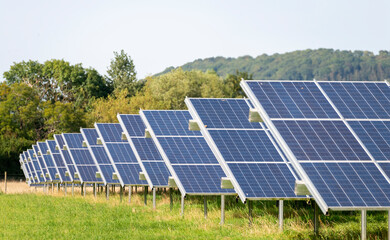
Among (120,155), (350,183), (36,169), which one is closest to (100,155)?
(120,155)

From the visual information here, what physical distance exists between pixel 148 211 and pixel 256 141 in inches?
316

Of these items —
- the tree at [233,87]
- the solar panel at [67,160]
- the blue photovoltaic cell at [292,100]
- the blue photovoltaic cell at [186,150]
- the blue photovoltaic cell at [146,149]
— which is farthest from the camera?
the tree at [233,87]

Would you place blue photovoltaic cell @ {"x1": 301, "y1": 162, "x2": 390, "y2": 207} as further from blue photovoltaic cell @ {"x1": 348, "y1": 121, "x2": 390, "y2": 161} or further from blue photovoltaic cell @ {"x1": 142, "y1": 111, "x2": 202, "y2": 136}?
blue photovoltaic cell @ {"x1": 142, "y1": 111, "x2": 202, "y2": 136}

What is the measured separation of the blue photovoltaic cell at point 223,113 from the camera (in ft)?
66.5

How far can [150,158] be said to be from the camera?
2858 cm

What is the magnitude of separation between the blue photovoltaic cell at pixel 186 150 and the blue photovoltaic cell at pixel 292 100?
290 inches

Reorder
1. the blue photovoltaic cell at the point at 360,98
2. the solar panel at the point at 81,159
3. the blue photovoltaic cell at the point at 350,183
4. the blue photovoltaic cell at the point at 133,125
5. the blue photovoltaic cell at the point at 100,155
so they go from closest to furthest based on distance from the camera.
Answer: the blue photovoltaic cell at the point at 350,183 → the blue photovoltaic cell at the point at 360,98 → the blue photovoltaic cell at the point at 133,125 → the blue photovoltaic cell at the point at 100,155 → the solar panel at the point at 81,159

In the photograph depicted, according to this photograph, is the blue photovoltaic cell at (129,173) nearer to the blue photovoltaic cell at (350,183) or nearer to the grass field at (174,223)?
the grass field at (174,223)

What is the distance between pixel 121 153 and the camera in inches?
A: 1340

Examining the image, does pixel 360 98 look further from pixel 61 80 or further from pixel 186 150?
pixel 61 80

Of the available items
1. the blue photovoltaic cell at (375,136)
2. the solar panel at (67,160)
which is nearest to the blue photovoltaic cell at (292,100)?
the blue photovoltaic cell at (375,136)

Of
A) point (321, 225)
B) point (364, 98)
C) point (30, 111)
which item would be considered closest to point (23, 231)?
point (321, 225)

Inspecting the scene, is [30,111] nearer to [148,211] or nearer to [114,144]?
[114,144]

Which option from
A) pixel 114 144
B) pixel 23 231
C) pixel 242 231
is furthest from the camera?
pixel 114 144
